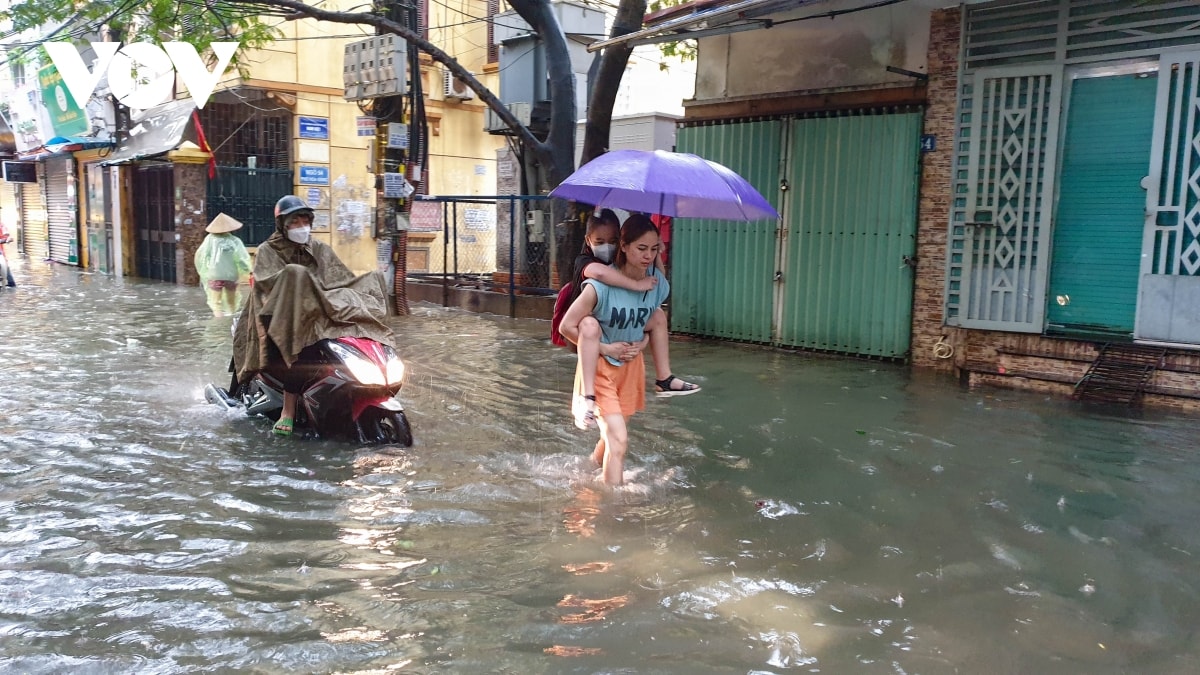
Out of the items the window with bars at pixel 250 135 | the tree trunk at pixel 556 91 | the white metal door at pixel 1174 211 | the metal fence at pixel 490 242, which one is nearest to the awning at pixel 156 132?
the window with bars at pixel 250 135

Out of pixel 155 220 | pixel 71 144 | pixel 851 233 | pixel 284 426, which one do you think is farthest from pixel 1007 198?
pixel 71 144

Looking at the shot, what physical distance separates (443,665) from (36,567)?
2011mm

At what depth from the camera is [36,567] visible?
3.97 m

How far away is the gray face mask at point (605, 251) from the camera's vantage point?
197 inches

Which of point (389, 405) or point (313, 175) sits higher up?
point (313, 175)

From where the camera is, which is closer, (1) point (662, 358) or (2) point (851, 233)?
(1) point (662, 358)

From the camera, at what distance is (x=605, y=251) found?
5004mm

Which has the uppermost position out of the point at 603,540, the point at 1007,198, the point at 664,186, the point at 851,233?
the point at 1007,198

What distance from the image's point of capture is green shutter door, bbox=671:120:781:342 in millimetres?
10672

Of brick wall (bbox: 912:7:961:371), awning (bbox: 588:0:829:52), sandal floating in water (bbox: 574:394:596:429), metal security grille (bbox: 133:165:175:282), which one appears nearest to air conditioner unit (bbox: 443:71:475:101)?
metal security grille (bbox: 133:165:175:282)

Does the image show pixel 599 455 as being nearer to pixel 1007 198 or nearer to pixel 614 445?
pixel 614 445

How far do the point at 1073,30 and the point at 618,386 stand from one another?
19.0 ft

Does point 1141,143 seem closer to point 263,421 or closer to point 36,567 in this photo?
point 263,421

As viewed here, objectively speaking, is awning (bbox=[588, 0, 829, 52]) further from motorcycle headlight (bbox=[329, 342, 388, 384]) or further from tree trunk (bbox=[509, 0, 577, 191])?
motorcycle headlight (bbox=[329, 342, 388, 384])
